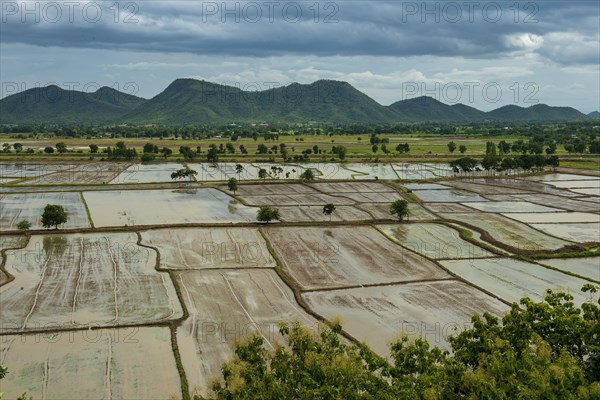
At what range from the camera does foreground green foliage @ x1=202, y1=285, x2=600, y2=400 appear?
13.2 m

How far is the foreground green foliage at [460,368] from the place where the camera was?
43.4 ft

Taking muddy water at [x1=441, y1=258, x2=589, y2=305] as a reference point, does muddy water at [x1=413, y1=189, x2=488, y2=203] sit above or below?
above

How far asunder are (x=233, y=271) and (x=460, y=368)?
70.0 ft

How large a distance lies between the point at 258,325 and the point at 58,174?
62703 millimetres

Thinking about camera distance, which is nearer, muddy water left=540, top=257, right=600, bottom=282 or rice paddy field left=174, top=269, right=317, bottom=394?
rice paddy field left=174, top=269, right=317, bottom=394

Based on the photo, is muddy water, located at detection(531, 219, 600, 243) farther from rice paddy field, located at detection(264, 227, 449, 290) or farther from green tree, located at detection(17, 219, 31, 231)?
green tree, located at detection(17, 219, 31, 231)

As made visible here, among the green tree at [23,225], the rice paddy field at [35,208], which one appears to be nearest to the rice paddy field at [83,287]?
the green tree at [23,225]

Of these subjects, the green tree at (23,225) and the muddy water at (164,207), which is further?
the muddy water at (164,207)

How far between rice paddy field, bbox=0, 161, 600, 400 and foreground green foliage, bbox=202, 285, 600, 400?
958 millimetres

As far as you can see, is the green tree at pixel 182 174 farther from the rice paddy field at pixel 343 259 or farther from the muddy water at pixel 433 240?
the muddy water at pixel 433 240

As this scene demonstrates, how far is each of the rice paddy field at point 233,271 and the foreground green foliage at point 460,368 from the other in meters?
0.96

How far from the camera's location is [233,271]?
112 ft

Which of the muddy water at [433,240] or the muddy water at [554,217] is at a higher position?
the muddy water at [554,217]

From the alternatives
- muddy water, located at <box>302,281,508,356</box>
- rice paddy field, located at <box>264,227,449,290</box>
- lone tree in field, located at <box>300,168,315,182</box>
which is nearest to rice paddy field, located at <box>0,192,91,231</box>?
rice paddy field, located at <box>264,227,449,290</box>
